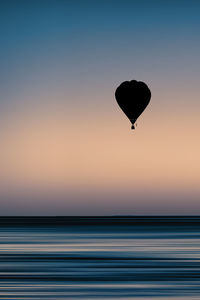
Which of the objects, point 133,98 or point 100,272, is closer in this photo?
point 100,272

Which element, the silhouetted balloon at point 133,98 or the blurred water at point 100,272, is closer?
the blurred water at point 100,272

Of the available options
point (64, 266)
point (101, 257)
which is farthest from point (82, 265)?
point (101, 257)

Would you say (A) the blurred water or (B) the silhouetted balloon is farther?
(B) the silhouetted balloon

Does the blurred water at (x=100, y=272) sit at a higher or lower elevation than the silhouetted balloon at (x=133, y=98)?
lower

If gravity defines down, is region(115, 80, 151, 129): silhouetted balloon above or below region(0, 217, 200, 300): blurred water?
above

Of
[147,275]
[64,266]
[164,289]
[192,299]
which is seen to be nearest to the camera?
[192,299]

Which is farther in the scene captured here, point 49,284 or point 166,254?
point 166,254

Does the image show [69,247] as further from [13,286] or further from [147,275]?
[13,286]

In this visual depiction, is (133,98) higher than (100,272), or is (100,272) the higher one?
(133,98)
